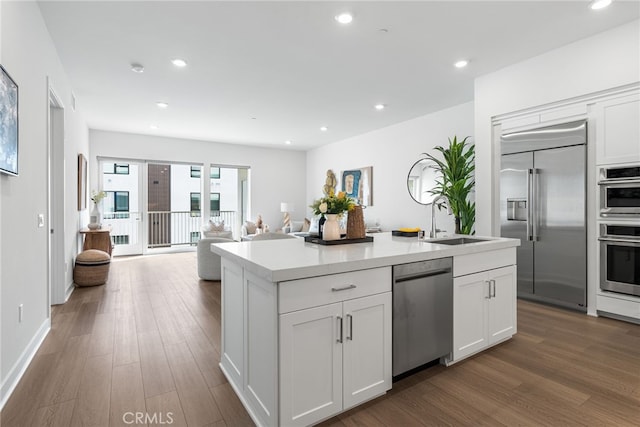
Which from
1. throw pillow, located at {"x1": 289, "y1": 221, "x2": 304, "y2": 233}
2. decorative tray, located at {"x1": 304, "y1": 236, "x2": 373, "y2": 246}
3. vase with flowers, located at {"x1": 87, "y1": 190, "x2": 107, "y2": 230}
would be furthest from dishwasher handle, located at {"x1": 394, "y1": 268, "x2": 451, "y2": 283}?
throw pillow, located at {"x1": 289, "y1": 221, "x2": 304, "y2": 233}

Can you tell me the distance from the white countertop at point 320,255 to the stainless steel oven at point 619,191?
143 cm

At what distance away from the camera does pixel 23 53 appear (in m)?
2.34

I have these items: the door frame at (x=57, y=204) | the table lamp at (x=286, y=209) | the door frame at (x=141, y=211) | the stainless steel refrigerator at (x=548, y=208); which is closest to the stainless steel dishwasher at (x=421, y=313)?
the stainless steel refrigerator at (x=548, y=208)

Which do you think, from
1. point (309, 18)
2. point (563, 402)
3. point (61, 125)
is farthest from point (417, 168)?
point (61, 125)

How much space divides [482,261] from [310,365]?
159cm

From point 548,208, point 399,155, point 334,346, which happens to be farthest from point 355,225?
point 399,155

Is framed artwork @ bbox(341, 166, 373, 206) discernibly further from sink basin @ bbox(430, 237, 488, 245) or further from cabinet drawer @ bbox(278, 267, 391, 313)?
cabinet drawer @ bbox(278, 267, 391, 313)

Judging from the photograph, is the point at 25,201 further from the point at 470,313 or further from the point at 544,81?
the point at 544,81

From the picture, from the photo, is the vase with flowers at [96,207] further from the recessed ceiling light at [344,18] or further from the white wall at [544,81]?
the white wall at [544,81]

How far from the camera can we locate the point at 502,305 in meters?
2.61

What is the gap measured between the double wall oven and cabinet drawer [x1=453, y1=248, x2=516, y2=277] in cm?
126

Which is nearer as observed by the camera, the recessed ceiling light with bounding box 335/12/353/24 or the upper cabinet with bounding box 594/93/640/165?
the recessed ceiling light with bounding box 335/12/353/24

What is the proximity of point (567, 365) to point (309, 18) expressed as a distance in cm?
338

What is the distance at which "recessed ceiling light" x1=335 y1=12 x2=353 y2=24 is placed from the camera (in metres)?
2.74
